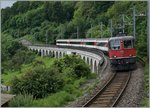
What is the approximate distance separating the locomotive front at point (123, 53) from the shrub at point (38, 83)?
6.60 meters

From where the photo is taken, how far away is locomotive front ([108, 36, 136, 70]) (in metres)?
24.7

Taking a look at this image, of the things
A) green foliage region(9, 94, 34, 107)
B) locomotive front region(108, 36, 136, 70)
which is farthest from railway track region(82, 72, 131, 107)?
locomotive front region(108, 36, 136, 70)

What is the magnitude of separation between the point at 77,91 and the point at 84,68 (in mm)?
5741

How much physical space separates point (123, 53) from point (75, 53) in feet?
87.7

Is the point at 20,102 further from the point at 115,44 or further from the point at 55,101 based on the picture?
the point at 115,44

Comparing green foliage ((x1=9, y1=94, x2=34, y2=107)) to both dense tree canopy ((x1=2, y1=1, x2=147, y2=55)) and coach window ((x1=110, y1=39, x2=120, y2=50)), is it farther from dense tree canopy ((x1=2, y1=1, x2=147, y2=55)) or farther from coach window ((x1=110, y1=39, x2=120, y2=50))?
dense tree canopy ((x1=2, y1=1, x2=147, y2=55))

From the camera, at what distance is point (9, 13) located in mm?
112375

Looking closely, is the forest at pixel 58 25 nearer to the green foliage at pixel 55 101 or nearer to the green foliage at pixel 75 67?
the green foliage at pixel 75 67

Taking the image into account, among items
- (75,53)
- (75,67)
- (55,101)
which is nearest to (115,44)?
(75,67)

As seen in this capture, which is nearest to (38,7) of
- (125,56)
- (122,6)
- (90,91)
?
(122,6)

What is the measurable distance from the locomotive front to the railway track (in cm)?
376

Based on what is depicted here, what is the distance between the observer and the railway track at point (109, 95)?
1431cm

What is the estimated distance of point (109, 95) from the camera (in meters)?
16.0

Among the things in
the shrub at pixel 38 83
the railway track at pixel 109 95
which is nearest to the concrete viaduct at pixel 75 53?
the railway track at pixel 109 95
